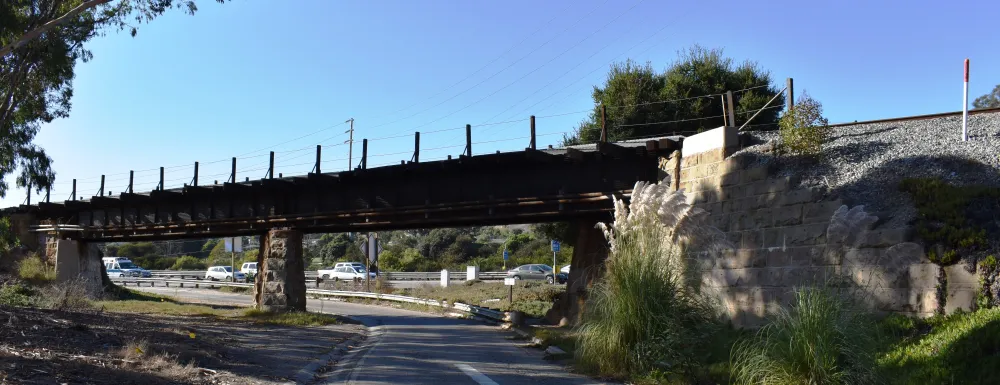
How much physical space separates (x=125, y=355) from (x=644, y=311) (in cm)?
751

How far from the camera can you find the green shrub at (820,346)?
8.16 m

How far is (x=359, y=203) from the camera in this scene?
27.0 metres

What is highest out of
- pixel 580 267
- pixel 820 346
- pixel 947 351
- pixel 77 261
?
pixel 580 267

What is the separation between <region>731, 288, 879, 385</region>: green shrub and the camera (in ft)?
26.8


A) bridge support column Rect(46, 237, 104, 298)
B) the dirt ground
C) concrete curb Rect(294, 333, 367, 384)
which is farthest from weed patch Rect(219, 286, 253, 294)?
the dirt ground

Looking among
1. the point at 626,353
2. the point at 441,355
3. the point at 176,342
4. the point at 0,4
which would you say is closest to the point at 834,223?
the point at 626,353

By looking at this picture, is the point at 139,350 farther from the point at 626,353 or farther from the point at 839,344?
the point at 839,344

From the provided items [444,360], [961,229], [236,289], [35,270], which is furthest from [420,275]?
[961,229]

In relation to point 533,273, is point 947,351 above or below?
above

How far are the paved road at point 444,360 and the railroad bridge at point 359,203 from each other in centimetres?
390

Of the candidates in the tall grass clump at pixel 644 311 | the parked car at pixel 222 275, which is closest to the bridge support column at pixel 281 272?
the tall grass clump at pixel 644 311

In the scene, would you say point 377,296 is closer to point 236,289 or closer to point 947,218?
point 236,289

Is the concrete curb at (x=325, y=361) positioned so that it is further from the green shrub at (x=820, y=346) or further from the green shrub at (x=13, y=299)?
the green shrub at (x=13, y=299)

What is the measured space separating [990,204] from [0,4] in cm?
2139
